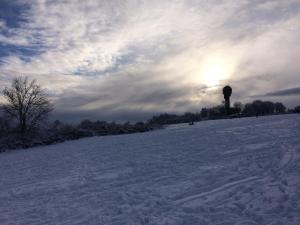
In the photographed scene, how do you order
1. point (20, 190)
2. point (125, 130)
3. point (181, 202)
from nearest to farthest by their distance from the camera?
point (181, 202)
point (20, 190)
point (125, 130)

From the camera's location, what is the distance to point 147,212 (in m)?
7.55

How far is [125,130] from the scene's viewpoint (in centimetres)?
4328

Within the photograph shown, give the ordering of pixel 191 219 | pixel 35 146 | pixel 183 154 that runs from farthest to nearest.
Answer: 1. pixel 35 146
2. pixel 183 154
3. pixel 191 219

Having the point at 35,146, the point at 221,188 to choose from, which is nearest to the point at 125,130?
the point at 35,146

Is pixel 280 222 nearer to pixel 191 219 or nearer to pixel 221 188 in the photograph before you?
pixel 191 219

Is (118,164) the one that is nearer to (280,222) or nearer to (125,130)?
(280,222)

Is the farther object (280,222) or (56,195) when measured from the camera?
(56,195)

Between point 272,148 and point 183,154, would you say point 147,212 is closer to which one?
point 183,154

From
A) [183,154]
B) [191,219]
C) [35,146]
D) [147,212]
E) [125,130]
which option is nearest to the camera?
→ [191,219]

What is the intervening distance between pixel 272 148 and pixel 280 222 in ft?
29.0

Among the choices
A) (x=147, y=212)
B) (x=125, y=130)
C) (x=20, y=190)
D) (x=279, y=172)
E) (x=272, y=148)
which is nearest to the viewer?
(x=147, y=212)

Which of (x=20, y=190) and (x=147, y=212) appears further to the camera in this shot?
(x=20, y=190)

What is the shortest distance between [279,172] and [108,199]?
5.84 meters

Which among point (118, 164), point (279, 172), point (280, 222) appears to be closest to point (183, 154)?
point (118, 164)
